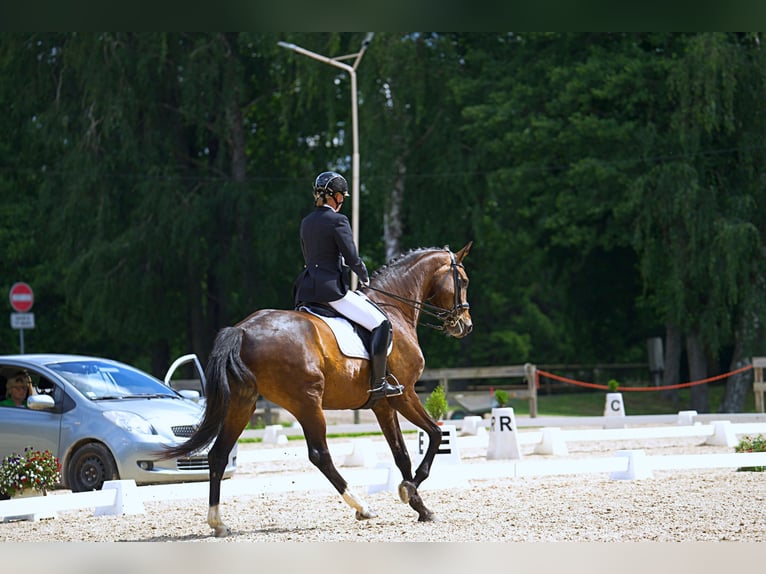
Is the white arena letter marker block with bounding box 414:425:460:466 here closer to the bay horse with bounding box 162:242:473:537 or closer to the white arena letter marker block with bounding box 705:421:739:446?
the bay horse with bounding box 162:242:473:537

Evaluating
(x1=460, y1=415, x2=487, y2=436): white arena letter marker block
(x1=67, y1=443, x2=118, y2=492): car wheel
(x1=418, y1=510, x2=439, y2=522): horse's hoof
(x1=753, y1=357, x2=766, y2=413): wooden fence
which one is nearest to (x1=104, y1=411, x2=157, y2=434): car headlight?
(x1=67, y1=443, x2=118, y2=492): car wheel

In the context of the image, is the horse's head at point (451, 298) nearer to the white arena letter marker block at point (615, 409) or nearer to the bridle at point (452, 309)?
the bridle at point (452, 309)

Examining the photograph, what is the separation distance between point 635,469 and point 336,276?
5.30 m

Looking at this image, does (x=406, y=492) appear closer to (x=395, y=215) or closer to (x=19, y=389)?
(x=19, y=389)

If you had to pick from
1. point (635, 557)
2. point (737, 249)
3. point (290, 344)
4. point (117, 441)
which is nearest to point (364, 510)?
point (290, 344)

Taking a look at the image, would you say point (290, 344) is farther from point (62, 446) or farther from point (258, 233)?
point (258, 233)

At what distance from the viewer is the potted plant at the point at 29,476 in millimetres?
11359

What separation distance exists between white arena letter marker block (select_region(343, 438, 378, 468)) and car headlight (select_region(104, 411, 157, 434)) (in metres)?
4.16

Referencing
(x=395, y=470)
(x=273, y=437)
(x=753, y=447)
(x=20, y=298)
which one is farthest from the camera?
(x=20, y=298)

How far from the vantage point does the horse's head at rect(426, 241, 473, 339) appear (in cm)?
1138

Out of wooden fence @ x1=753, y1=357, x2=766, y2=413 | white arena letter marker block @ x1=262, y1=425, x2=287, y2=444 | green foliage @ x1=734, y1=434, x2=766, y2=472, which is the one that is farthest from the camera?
wooden fence @ x1=753, y1=357, x2=766, y2=413

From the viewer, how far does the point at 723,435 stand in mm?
18734

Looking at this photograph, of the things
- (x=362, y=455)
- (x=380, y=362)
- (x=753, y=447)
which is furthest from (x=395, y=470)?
(x=753, y=447)

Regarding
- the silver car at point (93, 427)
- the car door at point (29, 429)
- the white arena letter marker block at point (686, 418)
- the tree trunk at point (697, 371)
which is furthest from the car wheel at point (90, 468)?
the tree trunk at point (697, 371)
